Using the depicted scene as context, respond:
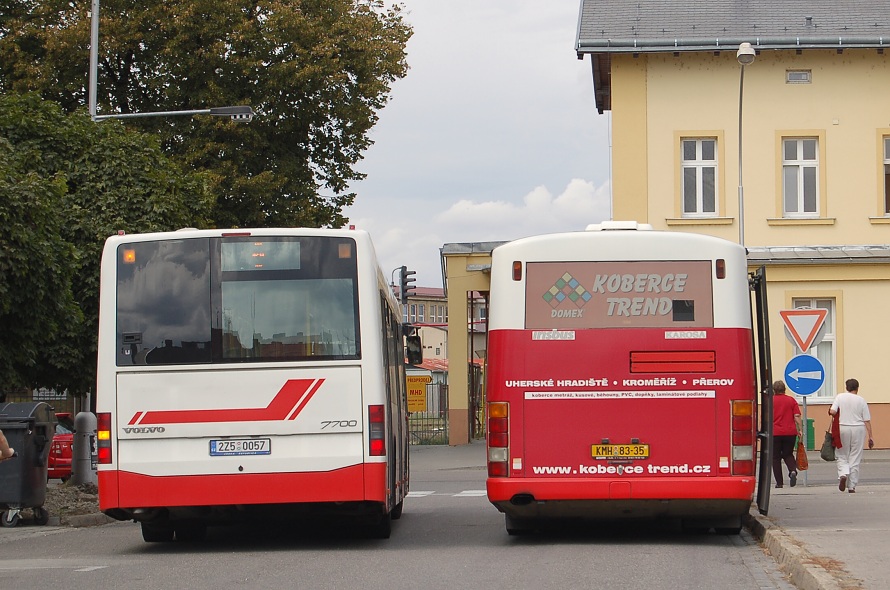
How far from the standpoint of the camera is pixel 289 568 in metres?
11.3

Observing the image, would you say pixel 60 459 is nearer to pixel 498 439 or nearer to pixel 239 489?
pixel 239 489

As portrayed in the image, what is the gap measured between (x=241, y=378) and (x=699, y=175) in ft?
79.2

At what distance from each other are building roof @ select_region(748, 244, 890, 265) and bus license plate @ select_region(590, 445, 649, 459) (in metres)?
21.3

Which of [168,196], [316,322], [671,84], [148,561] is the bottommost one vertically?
[148,561]

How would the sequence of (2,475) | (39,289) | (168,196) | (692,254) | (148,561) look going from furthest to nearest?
(168,196) → (39,289) → (2,475) → (692,254) → (148,561)

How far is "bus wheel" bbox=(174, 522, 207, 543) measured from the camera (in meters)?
14.0

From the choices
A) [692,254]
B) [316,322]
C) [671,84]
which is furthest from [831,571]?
[671,84]

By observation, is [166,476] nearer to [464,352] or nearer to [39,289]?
[39,289]

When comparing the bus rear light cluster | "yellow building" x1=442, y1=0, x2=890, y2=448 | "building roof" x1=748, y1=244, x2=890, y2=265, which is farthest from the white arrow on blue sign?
"yellow building" x1=442, y1=0, x2=890, y2=448

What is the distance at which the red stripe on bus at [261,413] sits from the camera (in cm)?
1230

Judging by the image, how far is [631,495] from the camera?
12648 millimetres

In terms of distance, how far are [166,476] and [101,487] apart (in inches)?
22.3

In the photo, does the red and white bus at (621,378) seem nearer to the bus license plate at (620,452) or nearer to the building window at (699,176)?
the bus license plate at (620,452)

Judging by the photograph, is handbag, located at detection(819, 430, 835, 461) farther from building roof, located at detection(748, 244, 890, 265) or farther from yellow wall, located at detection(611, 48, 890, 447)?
yellow wall, located at detection(611, 48, 890, 447)
